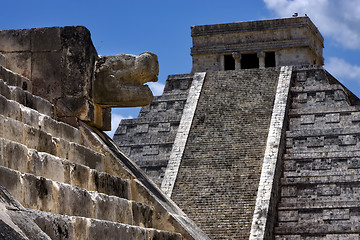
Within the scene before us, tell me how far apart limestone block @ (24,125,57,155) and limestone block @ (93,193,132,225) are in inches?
22.2

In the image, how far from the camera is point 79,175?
21.7 ft

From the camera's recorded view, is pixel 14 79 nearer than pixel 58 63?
Yes

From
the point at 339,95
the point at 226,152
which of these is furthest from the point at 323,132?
the point at 226,152

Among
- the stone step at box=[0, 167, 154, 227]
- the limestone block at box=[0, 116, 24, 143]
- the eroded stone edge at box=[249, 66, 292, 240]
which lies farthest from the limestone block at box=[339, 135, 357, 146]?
the limestone block at box=[0, 116, 24, 143]

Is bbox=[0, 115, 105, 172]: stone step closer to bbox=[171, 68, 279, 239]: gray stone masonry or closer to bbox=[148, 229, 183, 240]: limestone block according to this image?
bbox=[148, 229, 183, 240]: limestone block

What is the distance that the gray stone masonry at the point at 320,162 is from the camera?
2000cm

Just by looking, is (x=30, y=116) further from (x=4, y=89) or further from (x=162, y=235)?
(x=162, y=235)

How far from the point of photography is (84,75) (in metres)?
7.98

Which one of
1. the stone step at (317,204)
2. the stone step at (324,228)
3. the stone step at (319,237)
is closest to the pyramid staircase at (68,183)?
the stone step at (319,237)

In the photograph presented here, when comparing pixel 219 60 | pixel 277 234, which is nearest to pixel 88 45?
pixel 277 234

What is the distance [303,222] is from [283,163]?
2.15 m

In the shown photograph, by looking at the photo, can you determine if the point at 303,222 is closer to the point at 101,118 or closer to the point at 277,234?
the point at 277,234

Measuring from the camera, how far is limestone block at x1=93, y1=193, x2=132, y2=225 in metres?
6.32

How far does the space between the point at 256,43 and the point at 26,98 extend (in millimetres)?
20024
